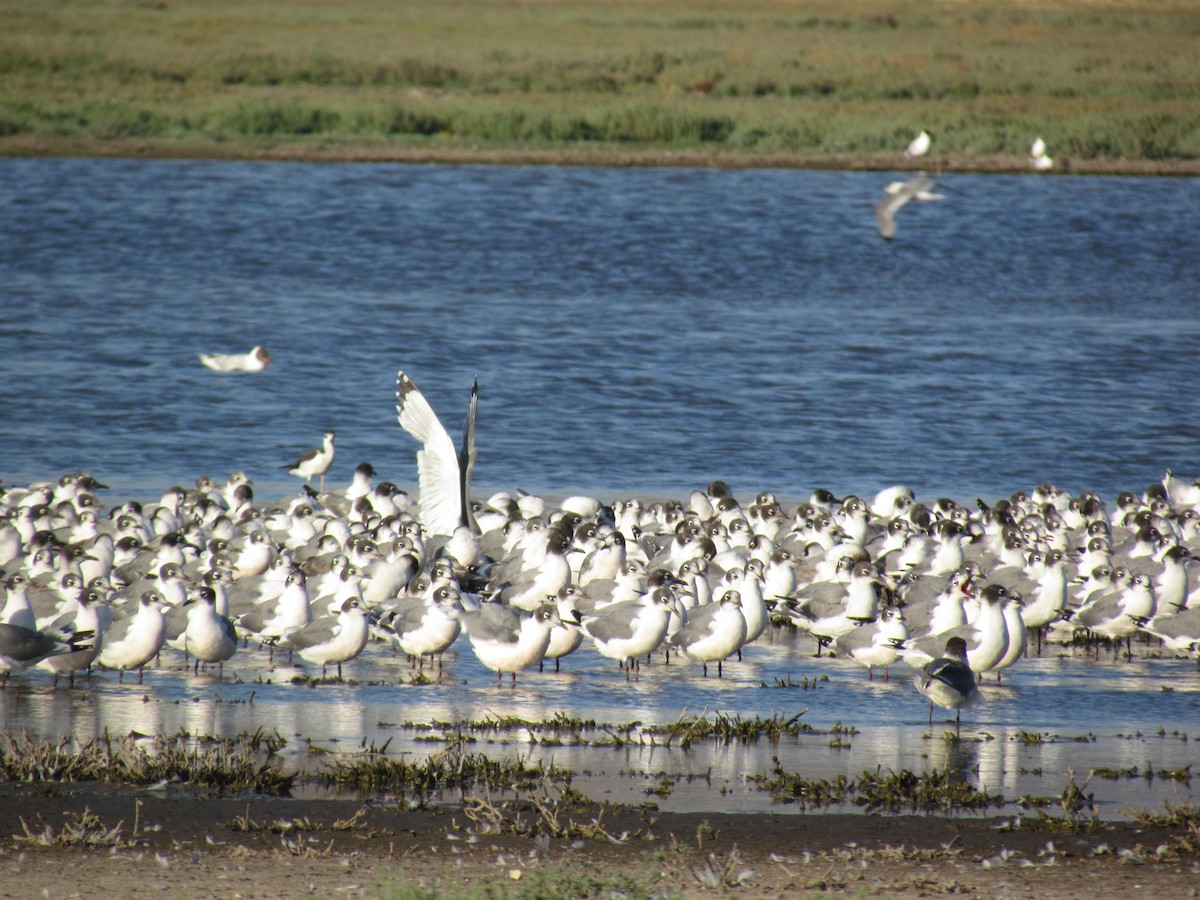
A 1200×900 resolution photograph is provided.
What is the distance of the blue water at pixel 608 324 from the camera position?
25125 millimetres

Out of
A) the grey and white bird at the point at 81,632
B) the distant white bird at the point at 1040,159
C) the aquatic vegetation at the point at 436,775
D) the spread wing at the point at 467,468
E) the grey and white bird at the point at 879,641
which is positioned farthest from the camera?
the distant white bird at the point at 1040,159

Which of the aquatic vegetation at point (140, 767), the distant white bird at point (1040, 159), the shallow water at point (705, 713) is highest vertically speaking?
the distant white bird at point (1040, 159)

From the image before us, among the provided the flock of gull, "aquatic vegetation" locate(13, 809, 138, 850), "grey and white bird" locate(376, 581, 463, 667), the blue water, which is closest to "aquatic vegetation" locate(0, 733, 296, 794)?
"aquatic vegetation" locate(13, 809, 138, 850)

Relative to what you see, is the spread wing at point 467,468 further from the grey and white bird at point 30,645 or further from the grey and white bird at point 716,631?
the grey and white bird at point 30,645

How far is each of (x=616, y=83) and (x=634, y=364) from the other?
38136 mm

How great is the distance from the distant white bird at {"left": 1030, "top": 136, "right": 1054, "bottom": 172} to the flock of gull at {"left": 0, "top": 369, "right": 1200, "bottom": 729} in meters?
32.9

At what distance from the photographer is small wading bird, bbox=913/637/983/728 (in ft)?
38.0

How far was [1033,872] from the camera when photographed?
8797 mm

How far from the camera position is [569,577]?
611 inches

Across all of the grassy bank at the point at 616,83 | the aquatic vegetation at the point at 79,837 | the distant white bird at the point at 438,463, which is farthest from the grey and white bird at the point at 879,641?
the grassy bank at the point at 616,83

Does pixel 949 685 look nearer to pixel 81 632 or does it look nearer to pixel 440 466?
pixel 81 632

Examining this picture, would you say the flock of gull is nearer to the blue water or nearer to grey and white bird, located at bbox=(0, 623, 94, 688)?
grey and white bird, located at bbox=(0, 623, 94, 688)

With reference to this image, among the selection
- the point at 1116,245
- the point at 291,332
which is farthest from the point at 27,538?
the point at 1116,245

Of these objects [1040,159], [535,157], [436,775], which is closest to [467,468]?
[436,775]
